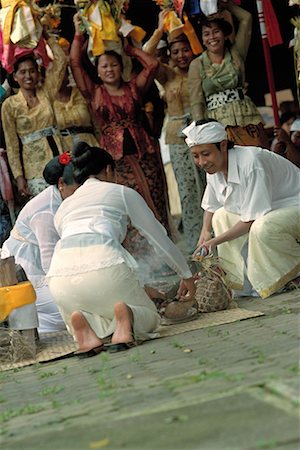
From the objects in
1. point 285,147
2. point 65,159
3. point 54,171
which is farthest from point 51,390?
point 285,147

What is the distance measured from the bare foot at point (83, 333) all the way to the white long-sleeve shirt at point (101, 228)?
23 centimetres

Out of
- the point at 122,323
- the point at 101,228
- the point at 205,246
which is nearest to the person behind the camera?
the point at 122,323

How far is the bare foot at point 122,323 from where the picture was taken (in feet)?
15.4

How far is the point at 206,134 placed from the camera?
5.74m

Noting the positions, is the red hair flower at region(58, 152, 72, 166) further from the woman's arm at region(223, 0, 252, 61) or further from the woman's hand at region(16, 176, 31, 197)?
the woman's arm at region(223, 0, 252, 61)

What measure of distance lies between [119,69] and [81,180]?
8.19 ft

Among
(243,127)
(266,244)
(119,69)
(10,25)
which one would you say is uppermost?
(10,25)

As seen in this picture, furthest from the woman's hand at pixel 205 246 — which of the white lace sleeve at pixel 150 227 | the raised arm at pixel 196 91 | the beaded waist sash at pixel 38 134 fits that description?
the beaded waist sash at pixel 38 134

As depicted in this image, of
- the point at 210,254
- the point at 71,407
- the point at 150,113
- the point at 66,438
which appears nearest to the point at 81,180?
the point at 210,254

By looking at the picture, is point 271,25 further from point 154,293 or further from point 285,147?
point 154,293

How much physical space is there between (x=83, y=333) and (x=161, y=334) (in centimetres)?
50

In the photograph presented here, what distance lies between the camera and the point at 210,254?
19.0 feet

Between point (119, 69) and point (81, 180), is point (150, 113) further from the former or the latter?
point (81, 180)

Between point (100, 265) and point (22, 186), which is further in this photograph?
point (22, 186)
